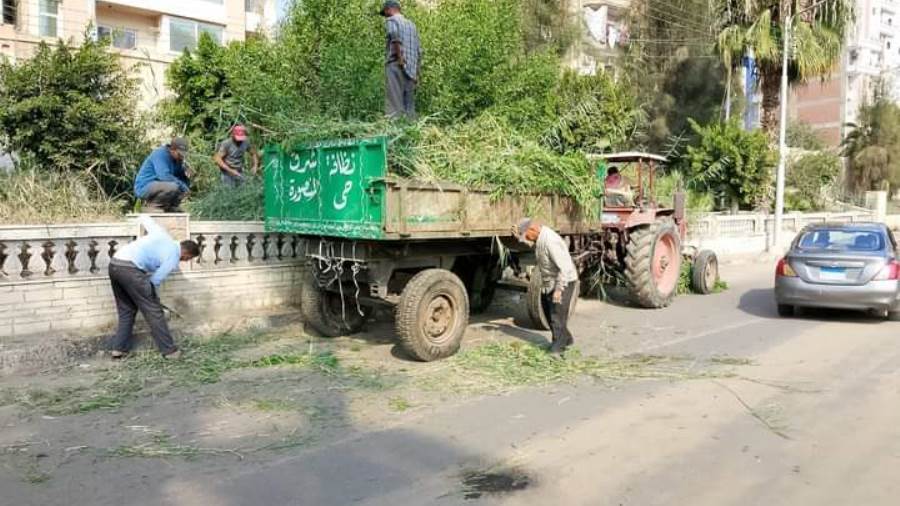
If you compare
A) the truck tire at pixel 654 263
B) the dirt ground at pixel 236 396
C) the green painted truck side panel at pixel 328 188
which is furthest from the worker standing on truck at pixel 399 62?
the truck tire at pixel 654 263

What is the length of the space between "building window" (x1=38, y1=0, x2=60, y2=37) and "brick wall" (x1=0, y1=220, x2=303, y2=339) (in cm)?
1903

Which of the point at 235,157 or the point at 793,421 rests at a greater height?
the point at 235,157

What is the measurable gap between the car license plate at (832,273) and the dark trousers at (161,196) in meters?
8.30

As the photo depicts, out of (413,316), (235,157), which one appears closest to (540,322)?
(413,316)

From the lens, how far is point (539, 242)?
7.62 meters

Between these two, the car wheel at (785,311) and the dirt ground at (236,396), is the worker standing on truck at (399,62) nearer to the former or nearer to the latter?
the dirt ground at (236,396)

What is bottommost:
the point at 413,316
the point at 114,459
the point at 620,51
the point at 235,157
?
the point at 114,459

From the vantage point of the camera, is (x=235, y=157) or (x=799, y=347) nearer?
(x=799, y=347)

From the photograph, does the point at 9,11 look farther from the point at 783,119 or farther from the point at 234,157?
the point at 783,119

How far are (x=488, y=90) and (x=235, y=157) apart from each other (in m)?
3.98

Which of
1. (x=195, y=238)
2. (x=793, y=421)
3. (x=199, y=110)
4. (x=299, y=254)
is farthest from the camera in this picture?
(x=199, y=110)

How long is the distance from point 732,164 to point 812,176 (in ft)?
31.2

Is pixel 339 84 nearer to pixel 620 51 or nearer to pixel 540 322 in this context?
pixel 540 322

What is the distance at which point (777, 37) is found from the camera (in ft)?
69.4
